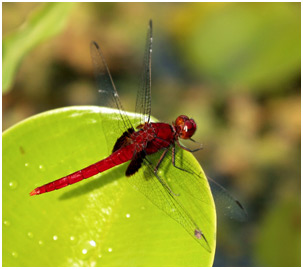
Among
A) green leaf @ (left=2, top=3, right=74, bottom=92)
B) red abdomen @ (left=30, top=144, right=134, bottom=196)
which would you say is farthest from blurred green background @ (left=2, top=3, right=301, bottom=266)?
red abdomen @ (left=30, top=144, right=134, bottom=196)

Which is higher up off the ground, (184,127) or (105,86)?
(105,86)

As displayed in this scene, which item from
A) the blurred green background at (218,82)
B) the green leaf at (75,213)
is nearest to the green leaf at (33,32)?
the green leaf at (75,213)

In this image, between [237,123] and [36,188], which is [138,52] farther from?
[36,188]

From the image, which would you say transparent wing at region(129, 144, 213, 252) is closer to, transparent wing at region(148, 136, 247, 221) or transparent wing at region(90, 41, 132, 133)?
transparent wing at region(148, 136, 247, 221)

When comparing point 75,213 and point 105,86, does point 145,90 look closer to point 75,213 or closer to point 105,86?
point 105,86

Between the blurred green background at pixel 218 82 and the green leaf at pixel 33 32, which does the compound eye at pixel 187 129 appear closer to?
the green leaf at pixel 33 32

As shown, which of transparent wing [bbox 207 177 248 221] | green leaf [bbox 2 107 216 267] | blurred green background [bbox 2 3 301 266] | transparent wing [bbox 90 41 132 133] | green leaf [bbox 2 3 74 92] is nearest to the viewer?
green leaf [bbox 2 107 216 267]

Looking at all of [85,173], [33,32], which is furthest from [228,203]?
[33,32]
